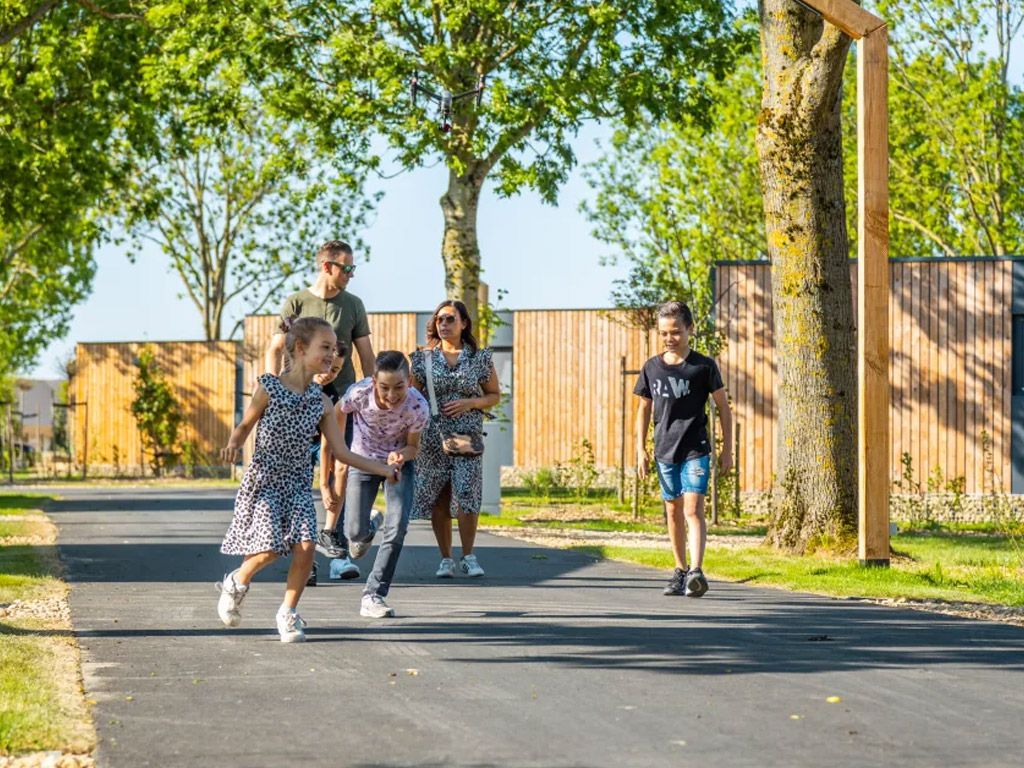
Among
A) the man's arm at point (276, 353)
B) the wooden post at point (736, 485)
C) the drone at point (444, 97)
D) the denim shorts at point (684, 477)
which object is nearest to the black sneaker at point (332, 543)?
the man's arm at point (276, 353)

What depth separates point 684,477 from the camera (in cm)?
963

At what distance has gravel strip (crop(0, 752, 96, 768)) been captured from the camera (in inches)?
185

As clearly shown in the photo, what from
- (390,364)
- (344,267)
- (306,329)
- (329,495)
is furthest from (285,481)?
(329,495)

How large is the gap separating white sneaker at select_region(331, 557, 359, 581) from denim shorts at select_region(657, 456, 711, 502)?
222 cm

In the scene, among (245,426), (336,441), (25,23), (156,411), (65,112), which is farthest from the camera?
(156,411)

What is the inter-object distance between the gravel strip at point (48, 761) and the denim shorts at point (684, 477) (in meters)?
5.36

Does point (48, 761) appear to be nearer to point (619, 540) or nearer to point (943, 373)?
point (619, 540)

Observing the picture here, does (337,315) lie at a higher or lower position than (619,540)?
higher

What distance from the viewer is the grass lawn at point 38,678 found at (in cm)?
504

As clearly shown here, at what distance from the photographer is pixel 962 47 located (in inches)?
1345

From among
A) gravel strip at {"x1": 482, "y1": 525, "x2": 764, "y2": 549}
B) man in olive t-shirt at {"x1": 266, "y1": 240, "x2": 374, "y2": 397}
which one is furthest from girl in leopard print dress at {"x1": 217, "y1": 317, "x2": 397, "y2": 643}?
gravel strip at {"x1": 482, "y1": 525, "x2": 764, "y2": 549}

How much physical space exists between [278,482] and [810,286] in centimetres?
647

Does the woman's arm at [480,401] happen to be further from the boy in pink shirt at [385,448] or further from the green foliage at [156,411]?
the green foliage at [156,411]

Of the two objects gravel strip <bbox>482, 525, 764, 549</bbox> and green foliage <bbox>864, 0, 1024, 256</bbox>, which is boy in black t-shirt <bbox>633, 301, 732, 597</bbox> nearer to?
gravel strip <bbox>482, 525, 764, 549</bbox>
